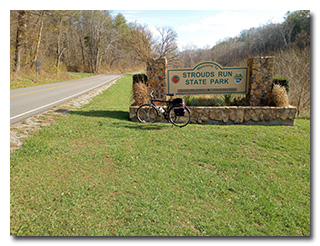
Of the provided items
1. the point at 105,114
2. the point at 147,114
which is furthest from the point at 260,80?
the point at 105,114

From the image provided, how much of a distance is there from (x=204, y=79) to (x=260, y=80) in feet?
6.74

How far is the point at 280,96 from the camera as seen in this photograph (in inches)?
327

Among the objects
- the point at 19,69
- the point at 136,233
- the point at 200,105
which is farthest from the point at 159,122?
the point at 19,69

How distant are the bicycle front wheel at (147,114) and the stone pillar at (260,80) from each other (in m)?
3.58

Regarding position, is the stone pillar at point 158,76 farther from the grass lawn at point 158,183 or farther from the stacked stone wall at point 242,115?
the grass lawn at point 158,183

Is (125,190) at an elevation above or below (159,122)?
below

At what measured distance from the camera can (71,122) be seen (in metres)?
7.16

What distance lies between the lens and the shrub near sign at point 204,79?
27.2ft

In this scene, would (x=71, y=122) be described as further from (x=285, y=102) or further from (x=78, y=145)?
(x=285, y=102)

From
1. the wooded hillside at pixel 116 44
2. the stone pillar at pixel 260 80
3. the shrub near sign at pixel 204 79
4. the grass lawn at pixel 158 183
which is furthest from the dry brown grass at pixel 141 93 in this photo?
the wooded hillside at pixel 116 44

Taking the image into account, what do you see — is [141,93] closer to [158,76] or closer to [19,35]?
[158,76]

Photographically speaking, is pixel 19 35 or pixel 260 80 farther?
pixel 19 35

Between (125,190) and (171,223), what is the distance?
1.02 m

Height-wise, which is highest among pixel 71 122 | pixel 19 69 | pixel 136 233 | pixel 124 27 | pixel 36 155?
pixel 124 27
